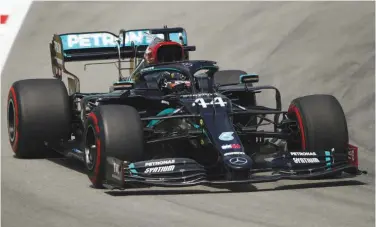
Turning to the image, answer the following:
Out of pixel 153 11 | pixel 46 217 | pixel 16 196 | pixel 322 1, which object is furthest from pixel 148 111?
pixel 153 11

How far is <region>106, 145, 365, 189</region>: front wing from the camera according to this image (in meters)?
11.0

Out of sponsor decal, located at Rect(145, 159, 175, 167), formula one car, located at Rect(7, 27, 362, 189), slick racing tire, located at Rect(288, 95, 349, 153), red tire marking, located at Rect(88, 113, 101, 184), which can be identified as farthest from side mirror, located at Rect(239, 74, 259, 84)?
red tire marking, located at Rect(88, 113, 101, 184)

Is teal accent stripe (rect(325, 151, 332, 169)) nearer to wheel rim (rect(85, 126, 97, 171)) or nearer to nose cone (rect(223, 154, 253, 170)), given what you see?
nose cone (rect(223, 154, 253, 170))

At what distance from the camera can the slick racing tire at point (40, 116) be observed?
531 inches

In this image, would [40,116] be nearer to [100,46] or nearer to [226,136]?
[100,46]

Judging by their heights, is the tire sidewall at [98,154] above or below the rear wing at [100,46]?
below

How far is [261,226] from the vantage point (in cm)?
923

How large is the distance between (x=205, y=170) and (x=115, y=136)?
3.63 feet

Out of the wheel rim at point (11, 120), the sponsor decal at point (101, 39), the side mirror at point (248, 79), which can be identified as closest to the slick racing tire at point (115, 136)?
the side mirror at point (248, 79)

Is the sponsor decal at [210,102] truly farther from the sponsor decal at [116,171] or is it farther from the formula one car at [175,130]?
the sponsor decal at [116,171]

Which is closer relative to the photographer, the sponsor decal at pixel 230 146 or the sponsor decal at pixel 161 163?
the sponsor decal at pixel 161 163

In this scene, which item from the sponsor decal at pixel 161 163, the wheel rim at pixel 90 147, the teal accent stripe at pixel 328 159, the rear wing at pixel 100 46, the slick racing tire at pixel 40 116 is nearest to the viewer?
the sponsor decal at pixel 161 163

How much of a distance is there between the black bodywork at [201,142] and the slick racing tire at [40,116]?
316 mm

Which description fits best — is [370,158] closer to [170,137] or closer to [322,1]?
[170,137]
